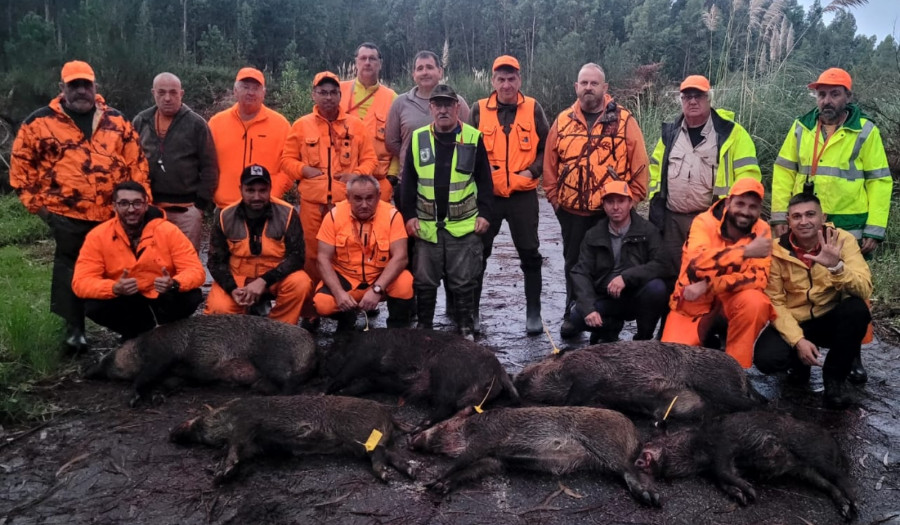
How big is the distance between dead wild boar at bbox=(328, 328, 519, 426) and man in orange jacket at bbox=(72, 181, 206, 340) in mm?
1511

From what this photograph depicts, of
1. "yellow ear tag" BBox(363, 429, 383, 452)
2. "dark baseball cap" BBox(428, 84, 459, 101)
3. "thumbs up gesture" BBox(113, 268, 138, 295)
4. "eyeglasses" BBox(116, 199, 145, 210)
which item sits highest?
"dark baseball cap" BBox(428, 84, 459, 101)

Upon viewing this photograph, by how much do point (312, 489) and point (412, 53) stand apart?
2828cm

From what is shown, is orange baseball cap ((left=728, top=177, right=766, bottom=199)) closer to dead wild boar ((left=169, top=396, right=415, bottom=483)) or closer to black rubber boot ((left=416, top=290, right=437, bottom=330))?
black rubber boot ((left=416, top=290, right=437, bottom=330))

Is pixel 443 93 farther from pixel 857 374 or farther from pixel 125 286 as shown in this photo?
pixel 857 374

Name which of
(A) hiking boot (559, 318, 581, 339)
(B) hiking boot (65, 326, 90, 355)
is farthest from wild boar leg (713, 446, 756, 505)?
(B) hiking boot (65, 326, 90, 355)

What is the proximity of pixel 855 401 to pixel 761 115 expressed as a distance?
20.1 ft

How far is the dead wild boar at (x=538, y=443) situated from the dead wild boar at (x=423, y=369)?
423 millimetres

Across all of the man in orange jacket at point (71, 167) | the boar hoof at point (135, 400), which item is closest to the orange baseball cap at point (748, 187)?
the boar hoof at point (135, 400)

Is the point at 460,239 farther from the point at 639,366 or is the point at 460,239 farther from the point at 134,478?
the point at 134,478

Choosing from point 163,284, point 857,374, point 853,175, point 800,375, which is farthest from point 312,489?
point 853,175

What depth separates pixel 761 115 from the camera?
10.2 m

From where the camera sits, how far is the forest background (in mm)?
8841

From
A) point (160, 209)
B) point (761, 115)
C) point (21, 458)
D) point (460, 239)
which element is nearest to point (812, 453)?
point (460, 239)

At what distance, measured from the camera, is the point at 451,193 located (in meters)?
6.14
